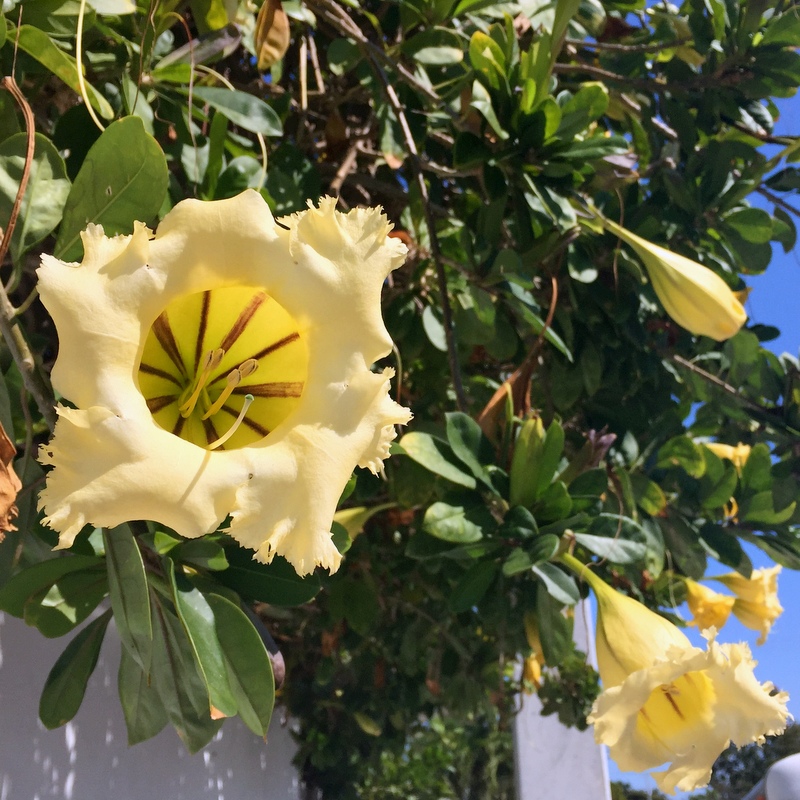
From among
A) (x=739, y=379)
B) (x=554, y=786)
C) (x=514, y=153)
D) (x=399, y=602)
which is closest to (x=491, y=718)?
(x=399, y=602)

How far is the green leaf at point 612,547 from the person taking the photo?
0.91 metres

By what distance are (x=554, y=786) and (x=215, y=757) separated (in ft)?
4.56

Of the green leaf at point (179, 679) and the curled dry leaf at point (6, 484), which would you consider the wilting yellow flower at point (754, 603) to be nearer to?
the green leaf at point (179, 679)

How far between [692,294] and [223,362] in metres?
0.67

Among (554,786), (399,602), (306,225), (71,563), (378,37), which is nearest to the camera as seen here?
(306,225)

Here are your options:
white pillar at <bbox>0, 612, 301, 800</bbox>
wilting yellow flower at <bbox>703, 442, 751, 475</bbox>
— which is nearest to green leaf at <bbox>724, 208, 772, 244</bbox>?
wilting yellow flower at <bbox>703, 442, 751, 475</bbox>

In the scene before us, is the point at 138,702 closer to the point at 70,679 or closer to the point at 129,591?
the point at 70,679

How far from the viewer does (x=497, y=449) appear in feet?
3.07

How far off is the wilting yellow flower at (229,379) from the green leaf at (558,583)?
0.43 meters

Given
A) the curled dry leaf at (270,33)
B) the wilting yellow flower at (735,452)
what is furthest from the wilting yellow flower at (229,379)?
the wilting yellow flower at (735,452)

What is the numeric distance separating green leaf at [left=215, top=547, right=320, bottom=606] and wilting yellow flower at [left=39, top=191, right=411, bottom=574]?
145mm

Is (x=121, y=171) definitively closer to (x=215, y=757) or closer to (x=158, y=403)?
(x=158, y=403)

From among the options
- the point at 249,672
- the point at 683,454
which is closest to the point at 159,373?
the point at 249,672

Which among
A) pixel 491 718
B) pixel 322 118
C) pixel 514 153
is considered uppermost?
pixel 322 118
